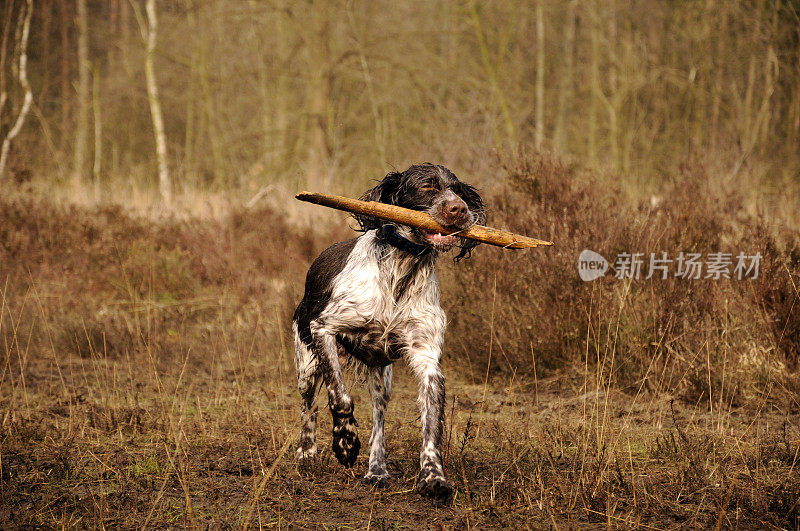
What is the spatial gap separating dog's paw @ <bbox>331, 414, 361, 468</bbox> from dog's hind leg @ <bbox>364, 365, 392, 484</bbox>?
1.12 feet

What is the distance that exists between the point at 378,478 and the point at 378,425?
0.29 metres

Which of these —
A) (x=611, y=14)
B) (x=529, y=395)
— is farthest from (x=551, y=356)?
(x=611, y=14)

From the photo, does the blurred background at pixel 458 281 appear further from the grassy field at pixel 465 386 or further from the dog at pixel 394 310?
the dog at pixel 394 310

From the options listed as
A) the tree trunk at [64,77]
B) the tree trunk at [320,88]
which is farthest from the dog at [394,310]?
the tree trunk at [64,77]

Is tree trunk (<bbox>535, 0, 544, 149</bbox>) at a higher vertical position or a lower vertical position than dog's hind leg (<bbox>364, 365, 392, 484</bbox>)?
higher

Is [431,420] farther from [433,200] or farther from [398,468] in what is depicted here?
[433,200]

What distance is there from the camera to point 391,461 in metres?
3.95

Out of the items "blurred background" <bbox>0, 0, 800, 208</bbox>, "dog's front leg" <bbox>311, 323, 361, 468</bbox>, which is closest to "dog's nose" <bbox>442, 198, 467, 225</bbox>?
"dog's front leg" <bbox>311, 323, 361, 468</bbox>

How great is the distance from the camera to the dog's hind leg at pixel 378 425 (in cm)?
357

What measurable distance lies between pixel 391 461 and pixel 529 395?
183 cm

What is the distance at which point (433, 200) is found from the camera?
348 cm

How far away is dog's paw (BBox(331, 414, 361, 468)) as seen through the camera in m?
3.22

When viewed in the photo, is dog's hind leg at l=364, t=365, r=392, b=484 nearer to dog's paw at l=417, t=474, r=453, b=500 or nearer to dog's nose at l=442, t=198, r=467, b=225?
dog's paw at l=417, t=474, r=453, b=500

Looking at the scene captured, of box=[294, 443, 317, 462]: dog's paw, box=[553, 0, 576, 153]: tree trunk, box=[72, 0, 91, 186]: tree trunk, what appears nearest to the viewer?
box=[294, 443, 317, 462]: dog's paw
